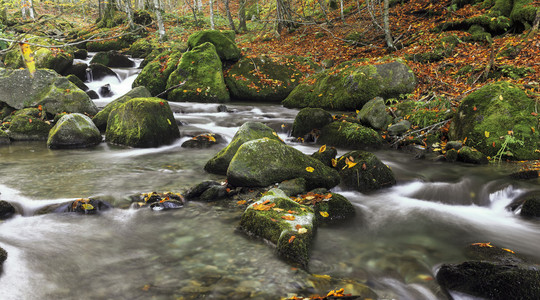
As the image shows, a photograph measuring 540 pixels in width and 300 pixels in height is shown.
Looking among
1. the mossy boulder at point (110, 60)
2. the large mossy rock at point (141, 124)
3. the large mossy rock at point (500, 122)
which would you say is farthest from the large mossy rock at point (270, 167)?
the mossy boulder at point (110, 60)

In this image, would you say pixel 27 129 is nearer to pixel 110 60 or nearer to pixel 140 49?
Result: pixel 110 60

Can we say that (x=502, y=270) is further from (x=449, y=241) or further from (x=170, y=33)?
(x=170, y=33)

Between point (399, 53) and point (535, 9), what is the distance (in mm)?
4189

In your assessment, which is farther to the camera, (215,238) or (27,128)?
(27,128)

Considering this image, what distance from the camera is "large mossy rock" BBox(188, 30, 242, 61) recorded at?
569 inches

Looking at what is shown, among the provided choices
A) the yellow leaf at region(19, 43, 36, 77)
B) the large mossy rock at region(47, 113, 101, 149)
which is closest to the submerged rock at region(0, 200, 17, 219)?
the yellow leaf at region(19, 43, 36, 77)

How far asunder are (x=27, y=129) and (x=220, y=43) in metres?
8.25

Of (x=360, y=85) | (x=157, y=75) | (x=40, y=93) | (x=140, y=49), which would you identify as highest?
(x=140, y=49)

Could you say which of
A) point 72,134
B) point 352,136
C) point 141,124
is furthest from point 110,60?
point 352,136

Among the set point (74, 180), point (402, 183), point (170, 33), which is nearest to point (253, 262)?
point (402, 183)

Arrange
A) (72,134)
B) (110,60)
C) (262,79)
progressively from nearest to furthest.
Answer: (72,134) → (262,79) → (110,60)

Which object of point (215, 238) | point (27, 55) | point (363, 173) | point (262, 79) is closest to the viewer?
point (27, 55)

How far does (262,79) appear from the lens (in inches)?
540

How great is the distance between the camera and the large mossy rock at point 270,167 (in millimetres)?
5031
